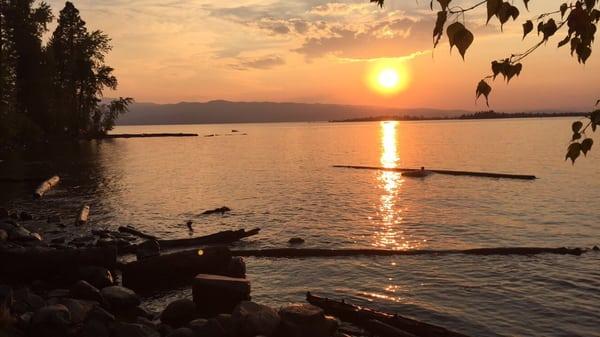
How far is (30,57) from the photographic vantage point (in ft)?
253

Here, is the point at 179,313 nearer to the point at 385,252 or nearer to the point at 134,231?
the point at 385,252

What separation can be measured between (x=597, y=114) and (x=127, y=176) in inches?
2030

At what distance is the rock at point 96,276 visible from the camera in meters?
15.8

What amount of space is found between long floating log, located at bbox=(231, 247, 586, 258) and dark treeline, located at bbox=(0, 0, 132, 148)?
49668 millimetres

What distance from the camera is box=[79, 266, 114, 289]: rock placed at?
15.8 m

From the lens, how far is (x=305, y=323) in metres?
12.0

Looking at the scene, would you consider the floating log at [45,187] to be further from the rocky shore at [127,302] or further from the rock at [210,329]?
the rock at [210,329]

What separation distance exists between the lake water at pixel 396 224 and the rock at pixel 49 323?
3.97 m

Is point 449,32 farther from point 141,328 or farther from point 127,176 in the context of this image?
Answer: point 127,176

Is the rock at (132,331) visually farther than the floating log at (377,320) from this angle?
No

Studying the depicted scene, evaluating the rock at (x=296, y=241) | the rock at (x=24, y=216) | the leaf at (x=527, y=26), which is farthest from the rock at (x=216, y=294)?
the rock at (x=24, y=216)

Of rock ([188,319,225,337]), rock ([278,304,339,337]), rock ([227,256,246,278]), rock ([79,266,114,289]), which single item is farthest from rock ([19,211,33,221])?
rock ([278,304,339,337])

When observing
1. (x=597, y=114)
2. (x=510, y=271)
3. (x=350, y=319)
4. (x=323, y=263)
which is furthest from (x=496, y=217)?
(x=597, y=114)

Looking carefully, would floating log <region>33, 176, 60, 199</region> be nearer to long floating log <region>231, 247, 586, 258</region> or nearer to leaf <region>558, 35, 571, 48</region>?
long floating log <region>231, 247, 586, 258</region>
